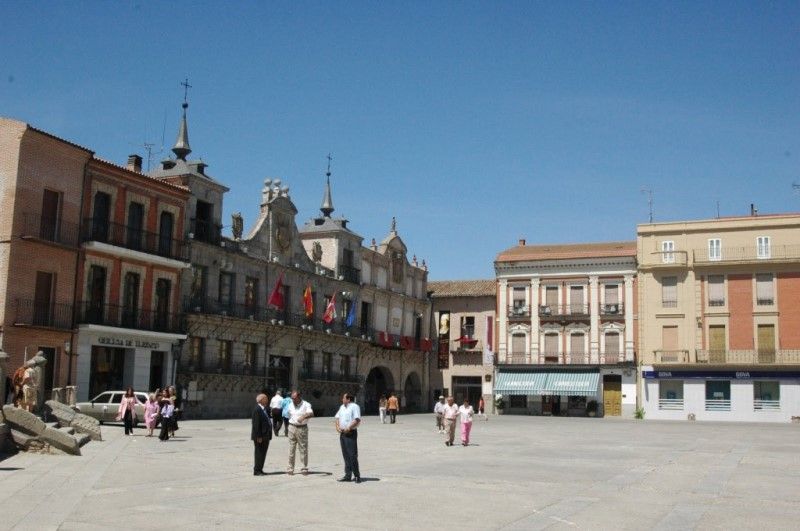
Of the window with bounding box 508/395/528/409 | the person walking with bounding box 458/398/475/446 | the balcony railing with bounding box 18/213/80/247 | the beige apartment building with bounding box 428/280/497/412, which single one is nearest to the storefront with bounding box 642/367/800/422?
the window with bounding box 508/395/528/409

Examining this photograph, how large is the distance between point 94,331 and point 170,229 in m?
6.93

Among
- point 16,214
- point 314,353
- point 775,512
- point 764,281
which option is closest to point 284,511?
point 775,512

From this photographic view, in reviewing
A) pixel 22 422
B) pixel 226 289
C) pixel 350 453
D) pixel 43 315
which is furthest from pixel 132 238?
pixel 350 453

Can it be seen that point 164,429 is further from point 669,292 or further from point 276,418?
point 669,292

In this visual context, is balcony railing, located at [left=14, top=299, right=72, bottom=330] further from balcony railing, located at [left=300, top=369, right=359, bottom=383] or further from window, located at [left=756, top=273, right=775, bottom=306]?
window, located at [left=756, top=273, right=775, bottom=306]

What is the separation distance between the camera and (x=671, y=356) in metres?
58.5

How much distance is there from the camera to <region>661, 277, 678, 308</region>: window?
59250 millimetres

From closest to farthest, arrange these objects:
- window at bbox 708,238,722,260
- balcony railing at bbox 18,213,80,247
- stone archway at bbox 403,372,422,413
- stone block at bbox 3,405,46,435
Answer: stone block at bbox 3,405,46,435 < balcony railing at bbox 18,213,80,247 < window at bbox 708,238,722,260 < stone archway at bbox 403,372,422,413

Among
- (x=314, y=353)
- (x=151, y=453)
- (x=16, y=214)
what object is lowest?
(x=151, y=453)

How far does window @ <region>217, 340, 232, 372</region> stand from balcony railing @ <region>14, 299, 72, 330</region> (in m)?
10.0

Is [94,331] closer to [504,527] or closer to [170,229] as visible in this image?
[170,229]

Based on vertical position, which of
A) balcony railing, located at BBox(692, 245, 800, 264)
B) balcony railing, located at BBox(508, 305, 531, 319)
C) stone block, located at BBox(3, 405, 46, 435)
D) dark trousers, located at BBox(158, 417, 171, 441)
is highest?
balcony railing, located at BBox(692, 245, 800, 264)

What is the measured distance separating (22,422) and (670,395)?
46824mm

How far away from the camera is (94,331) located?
36719 millimetres
